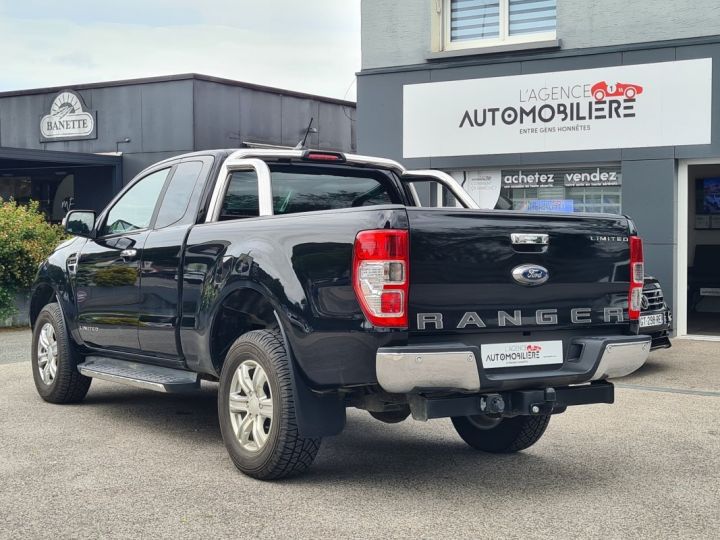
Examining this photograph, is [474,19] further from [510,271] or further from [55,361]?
[510,271]

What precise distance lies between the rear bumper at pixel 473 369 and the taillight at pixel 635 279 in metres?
0.32

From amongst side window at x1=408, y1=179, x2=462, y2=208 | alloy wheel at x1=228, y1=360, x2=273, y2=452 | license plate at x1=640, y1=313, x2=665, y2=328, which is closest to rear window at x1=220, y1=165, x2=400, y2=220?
alloy wheel at x1=228, y1=360, x2=273, y2=452

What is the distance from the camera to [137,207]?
24.2ft

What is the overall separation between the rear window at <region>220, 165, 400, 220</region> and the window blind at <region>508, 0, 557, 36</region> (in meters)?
8.21

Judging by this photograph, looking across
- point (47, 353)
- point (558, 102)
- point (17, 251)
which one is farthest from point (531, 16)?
point (47, 353)

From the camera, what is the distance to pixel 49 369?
8086 mm

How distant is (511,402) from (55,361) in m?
4.26

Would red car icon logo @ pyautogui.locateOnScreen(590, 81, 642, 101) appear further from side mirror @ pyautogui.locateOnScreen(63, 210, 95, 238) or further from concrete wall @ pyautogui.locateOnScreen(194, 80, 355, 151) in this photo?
concrete wall @ pyautogui.locateOnScreen(194, 80, 355, 151)

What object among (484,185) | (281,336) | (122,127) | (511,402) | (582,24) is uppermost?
(582,24)

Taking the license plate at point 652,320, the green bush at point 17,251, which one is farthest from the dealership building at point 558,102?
the green bush at point 17,251

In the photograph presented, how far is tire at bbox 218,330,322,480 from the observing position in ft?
17.4

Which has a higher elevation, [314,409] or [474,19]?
[474,19]

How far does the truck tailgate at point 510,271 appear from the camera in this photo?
4.96 m

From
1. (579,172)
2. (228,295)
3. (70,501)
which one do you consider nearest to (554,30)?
(579,172)
